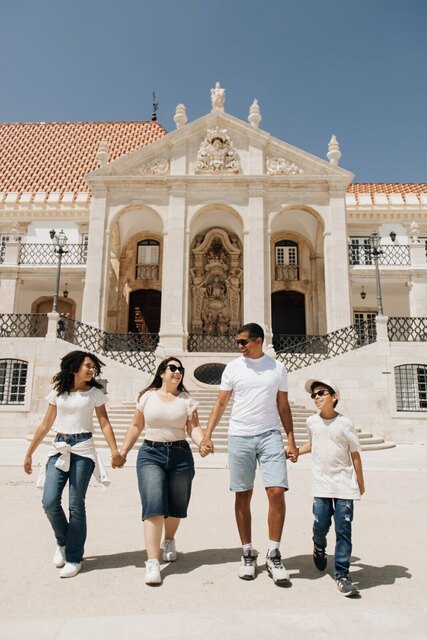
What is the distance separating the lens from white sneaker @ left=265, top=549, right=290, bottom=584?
10.3ft

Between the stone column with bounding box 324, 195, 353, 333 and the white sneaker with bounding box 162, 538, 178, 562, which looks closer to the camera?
the white sneaker with bounding box 162, 538, 178, 562

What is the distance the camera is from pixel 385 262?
21344 mm

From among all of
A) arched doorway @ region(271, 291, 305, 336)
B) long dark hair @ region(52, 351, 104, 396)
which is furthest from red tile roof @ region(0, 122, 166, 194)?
long dark hair @ region(52, 351, 104, 396)

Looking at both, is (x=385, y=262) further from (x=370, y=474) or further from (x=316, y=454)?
(x=316, y=454)

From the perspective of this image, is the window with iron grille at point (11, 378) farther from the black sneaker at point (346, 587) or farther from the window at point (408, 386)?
the black sneaker at point (346, 587)

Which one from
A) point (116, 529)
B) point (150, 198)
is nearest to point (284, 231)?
point (150, 198)

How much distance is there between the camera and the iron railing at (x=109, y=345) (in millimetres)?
16691

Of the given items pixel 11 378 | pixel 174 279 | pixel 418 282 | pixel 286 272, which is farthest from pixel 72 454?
pixel 418 282

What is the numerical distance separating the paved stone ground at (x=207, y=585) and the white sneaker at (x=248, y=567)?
60mm

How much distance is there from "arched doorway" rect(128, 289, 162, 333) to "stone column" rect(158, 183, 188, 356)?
374cm

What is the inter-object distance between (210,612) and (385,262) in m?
20.9

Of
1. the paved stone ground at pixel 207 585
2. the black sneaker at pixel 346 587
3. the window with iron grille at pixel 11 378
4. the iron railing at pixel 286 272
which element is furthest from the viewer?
the iron railing at pixel 286 272

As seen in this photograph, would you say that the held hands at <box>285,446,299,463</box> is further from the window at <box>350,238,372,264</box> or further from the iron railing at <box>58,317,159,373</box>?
the window at <box>350,238,372,264</box>

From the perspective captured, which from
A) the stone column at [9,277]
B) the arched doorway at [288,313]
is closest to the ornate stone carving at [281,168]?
the arched doorway at [288,313]
